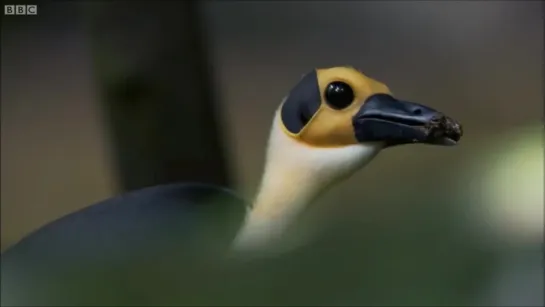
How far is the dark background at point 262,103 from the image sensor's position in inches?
19.1

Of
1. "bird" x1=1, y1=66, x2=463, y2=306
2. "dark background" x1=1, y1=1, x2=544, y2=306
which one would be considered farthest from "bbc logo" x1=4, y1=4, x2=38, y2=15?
"bird" x1=1, y1=66, x2=463, y2=306

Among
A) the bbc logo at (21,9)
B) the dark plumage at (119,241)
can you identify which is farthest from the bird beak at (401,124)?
the bbc logo at (21,9)

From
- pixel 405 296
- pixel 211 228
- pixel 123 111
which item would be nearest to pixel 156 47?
pixel 123 111

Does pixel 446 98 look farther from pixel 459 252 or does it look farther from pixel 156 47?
pixel 156 47

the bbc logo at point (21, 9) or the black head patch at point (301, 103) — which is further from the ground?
the bbc logo at point (21, 9)

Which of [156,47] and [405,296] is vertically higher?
[156,47]

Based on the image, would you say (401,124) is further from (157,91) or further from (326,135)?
(157,91)

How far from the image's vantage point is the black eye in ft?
1.48

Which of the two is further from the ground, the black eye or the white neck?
the black eye

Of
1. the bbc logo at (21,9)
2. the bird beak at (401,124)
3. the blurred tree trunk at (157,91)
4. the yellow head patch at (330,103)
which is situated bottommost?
the bird beak at (401,124)

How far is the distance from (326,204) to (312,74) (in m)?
0.09

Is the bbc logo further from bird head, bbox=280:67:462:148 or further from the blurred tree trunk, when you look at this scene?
bird head, bbox=280:67:462:148

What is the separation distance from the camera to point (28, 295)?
17.8 inches

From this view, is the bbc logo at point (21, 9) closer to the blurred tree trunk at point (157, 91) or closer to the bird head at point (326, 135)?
the blurred tree trunk at point (157, 91)
